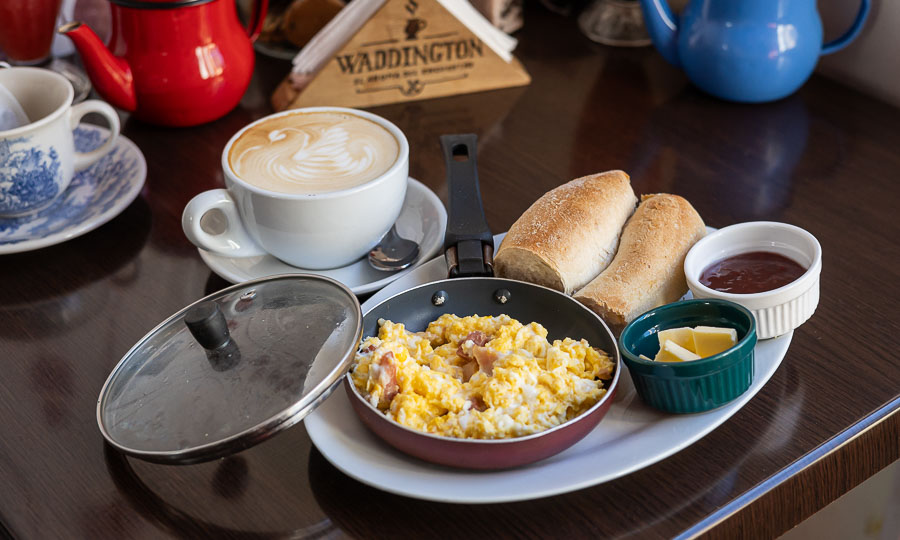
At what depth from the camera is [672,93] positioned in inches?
58.3

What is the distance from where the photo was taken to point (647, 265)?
0.91 meters

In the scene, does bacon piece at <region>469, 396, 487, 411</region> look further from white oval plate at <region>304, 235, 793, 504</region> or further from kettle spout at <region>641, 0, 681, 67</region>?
kettle spout at <region>641, 0, 681, 67</region>

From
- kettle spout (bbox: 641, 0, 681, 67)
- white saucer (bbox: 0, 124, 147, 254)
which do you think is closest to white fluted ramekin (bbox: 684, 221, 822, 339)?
kettle spout (bbox: 641, 0, 681, 67)

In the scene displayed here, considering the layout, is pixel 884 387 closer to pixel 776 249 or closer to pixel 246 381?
pixel 776 249

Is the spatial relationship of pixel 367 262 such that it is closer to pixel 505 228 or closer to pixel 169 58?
pixel 505 228

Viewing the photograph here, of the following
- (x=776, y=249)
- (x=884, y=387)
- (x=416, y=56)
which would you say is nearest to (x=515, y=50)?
(x=416, y=56)

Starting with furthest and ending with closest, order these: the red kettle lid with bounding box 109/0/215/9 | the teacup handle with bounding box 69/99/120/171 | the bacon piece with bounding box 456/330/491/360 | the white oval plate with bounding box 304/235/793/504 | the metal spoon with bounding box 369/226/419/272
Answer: the red kettle lid with bounding box 109/0/215/9 < the teacup handle with bounding box 69/99/120/171 < the metal spoon with bounding box 369/226/419/272 < the bacon piece with bounding box 456/330/491/360 < the white oval plate with bounding box 304/235/793/504

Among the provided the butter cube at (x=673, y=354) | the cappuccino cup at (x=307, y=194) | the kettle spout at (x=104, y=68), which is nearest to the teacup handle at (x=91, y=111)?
the kettle spout at (x=104, y=68)

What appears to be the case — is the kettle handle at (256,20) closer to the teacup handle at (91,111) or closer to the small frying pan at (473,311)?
the teacup handle at (91,111)

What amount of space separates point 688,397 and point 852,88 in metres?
0.95

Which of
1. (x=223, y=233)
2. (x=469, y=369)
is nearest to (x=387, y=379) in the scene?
(x=469, y=369)

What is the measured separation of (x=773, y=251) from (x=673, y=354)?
22cm

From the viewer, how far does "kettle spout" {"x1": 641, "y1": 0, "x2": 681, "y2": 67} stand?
4.68ft

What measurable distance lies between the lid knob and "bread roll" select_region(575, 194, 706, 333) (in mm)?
352
